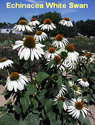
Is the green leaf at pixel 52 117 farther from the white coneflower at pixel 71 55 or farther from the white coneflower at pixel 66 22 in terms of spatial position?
the white coneflower at pixel 66 22

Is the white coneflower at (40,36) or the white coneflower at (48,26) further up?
the white coneflower at (48,26)

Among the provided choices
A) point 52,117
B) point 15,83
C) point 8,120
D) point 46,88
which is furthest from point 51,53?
point 8,120

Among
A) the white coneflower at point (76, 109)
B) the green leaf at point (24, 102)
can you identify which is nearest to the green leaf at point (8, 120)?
the green leaf at point (24, 102)

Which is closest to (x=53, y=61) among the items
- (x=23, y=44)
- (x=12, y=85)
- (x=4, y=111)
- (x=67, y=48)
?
(x=67, y=48)

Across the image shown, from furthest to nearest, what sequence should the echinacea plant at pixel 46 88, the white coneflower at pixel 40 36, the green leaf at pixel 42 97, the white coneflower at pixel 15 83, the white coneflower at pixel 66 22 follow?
the white coneflower at pixel 66 22 < the white coneflower at pixel 40 36 < the green leaf at pixel 42 97 < the echinacea plant at pixel 46 88 < the white coneflower at pixel 15 83

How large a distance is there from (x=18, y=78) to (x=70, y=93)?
897 mm

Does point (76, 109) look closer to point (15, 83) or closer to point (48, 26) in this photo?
point (15, 83)

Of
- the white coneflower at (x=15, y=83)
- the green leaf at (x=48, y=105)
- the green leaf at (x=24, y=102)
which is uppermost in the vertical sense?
the white coneflower at (x=15, y=83)

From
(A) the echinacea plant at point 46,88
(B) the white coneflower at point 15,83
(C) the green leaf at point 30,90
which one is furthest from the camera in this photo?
(C) the green leaf at point 30,90

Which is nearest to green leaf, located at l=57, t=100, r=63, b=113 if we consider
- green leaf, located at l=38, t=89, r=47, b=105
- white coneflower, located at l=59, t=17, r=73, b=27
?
green leaf, located at l=38, t=89, r=47, b=105

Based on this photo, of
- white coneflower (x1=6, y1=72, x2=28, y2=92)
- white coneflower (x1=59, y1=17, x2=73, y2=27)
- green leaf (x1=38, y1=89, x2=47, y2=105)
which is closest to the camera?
white coneflower (x1=6, y1=72, x2=28, y2=92)

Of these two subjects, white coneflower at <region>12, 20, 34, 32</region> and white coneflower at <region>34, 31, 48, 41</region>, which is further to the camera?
white coneflower at <region>34, 31, 48, 41</region>

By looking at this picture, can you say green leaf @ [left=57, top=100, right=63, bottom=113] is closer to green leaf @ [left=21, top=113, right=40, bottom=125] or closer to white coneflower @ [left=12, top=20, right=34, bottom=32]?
green leaf @ [left=21, top=113, right=40, bottom=125]

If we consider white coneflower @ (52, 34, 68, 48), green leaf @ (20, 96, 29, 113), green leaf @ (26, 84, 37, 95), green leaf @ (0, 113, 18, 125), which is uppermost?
white coneflower @ (52, 34, 68, 48)
